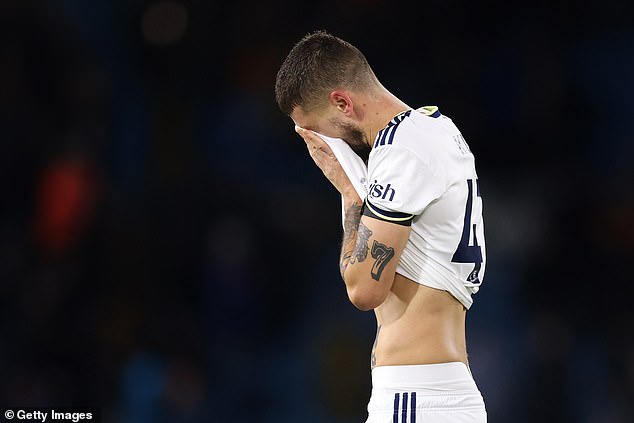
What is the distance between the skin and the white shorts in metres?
0.04

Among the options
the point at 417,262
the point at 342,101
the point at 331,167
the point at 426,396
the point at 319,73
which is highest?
the point at 319,73

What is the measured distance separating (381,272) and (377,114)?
27.5 inches

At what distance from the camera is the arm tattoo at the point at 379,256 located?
116 inches

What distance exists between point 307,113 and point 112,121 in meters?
4.99

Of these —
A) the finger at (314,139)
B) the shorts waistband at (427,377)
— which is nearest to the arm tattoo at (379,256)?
the shorts waistband at (427,377)

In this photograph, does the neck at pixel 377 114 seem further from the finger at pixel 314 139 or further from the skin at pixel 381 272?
the finger at pixel 314 139

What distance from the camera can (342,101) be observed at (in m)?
3.34

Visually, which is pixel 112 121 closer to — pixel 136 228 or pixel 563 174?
pixel 136 228

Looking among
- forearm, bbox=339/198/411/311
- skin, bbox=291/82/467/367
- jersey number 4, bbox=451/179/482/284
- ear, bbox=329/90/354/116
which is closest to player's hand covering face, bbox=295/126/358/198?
skin, bbox=291/82/467/367

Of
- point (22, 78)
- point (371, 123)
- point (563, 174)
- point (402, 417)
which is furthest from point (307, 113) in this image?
point (22, 78)

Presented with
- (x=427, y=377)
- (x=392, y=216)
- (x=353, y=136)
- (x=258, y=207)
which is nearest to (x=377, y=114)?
(x=353, y=136)

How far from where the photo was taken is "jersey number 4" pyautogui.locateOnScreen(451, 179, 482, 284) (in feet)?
10.2

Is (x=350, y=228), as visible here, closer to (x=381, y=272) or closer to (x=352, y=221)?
(x=352, y=221)

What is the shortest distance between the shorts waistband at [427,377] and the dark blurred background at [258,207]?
3.90m
